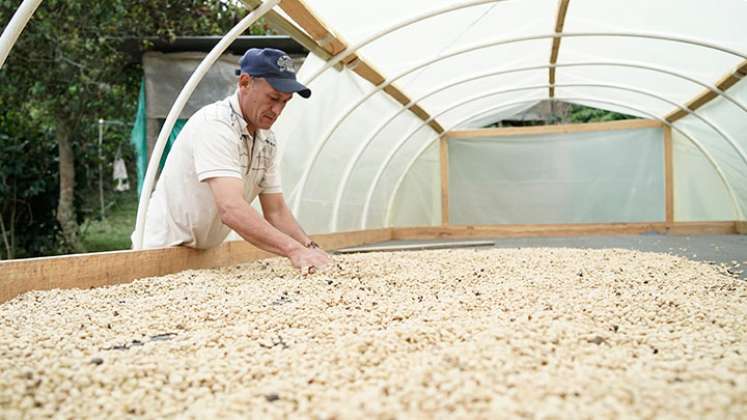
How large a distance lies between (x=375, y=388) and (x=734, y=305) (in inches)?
64.2

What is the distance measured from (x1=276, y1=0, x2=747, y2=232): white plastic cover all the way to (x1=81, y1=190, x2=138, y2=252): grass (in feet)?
13.4

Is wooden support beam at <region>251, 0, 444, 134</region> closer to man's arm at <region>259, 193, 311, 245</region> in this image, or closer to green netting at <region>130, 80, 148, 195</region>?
man's arm at <region>259, 193, 311, 245</region>

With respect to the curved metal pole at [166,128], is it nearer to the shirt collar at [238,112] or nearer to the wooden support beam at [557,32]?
the shirt collar at [238,112]

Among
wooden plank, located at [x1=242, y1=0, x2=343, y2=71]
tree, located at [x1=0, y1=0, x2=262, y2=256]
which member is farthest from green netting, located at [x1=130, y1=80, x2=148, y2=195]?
wooden plank, located at [x1=242, y1=0, x2=343, y2=71]

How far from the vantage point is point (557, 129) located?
9688mm

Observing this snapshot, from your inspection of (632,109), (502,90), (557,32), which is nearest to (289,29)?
(557,32)

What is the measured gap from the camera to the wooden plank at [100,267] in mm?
2379

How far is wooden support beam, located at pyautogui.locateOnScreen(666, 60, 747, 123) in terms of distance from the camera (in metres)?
5.51

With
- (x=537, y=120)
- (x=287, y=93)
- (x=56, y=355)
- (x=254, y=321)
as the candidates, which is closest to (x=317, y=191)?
(x=287, y=93)

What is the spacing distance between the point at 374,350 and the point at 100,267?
5.86 ft

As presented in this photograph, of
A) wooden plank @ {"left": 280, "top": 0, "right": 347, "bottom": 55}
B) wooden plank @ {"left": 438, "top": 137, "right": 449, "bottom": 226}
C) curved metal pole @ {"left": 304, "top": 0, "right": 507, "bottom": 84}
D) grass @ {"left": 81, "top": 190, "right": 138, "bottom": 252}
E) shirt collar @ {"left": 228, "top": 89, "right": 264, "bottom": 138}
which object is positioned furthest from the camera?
wooden plank @ {"left": 438, "top": 137, "right": 449, "bottom": 226}

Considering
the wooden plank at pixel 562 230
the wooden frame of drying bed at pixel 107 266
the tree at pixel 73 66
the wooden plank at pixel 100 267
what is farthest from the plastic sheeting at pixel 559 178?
the wooden plank at pixel 100 267

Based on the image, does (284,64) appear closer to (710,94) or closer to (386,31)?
(386,31)

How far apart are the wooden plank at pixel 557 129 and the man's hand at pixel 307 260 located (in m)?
7.58
